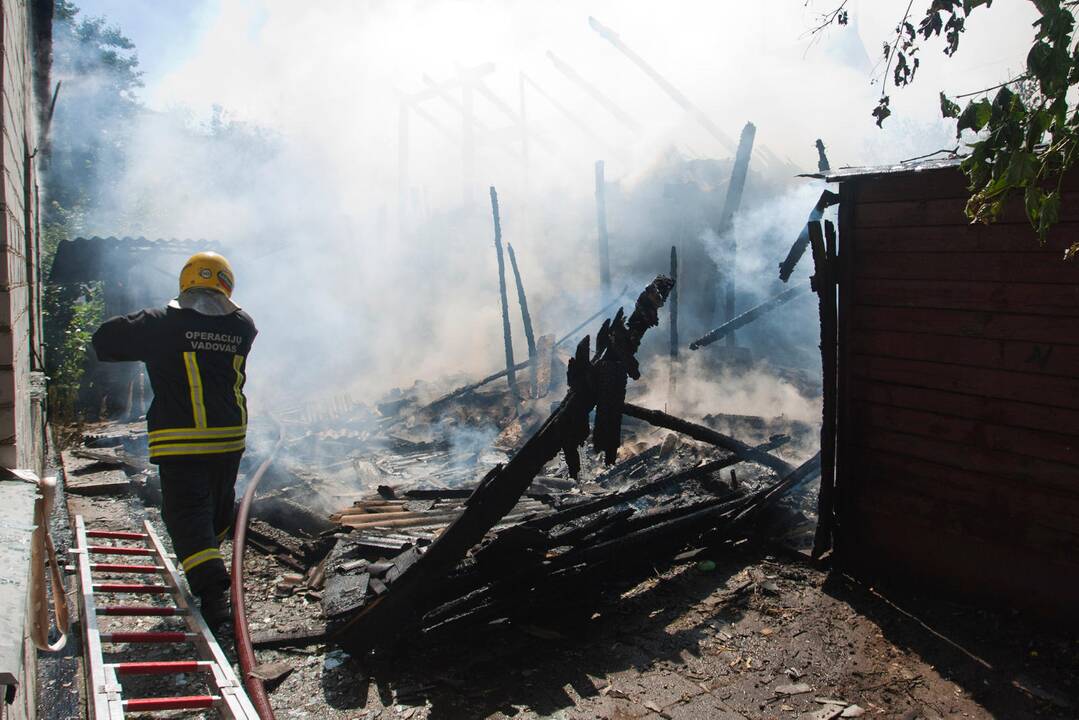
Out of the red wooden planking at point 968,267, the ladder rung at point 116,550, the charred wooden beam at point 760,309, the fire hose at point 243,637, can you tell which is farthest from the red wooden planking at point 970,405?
the ladder rung at point 116,550

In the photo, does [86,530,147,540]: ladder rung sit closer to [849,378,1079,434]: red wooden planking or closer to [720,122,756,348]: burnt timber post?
[849,378,1079,434]: red wooden planking

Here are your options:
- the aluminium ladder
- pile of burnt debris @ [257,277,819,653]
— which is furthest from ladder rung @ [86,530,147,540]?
pile of burnt debris @ [257,277,819,653]

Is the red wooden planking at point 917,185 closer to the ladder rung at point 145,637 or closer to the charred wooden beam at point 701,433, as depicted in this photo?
the charred wooden beam at point 701,433

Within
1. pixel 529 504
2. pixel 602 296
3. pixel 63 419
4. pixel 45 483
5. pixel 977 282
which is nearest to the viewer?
pixel 45 483

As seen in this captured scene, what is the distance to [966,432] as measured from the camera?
16.7 ft

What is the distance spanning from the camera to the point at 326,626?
4.60 m

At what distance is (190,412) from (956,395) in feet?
17.4

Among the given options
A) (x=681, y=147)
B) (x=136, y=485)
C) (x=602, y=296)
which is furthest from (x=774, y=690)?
(x=681, y=147)

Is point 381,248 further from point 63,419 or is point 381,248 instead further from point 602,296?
point 63,419

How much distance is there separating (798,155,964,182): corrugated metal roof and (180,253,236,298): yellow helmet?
4264 millimetres

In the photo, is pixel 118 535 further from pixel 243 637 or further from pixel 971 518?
pixel 971 518

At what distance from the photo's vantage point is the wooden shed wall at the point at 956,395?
4660 millimetres

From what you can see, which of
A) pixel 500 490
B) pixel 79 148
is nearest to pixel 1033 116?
pixel 500 490

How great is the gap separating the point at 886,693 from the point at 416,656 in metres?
2.98
